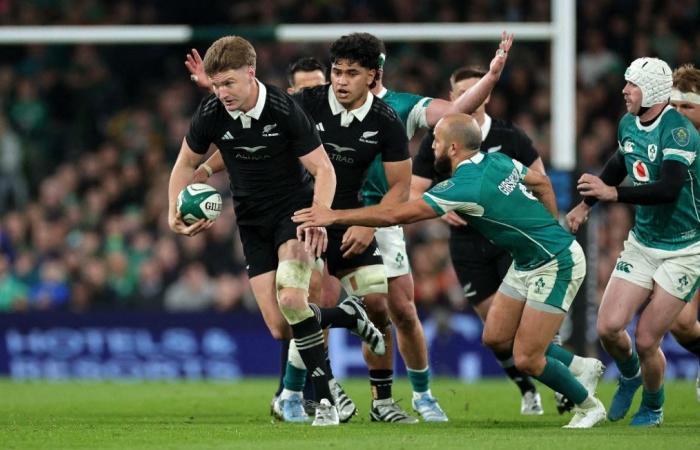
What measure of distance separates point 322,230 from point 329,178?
1.28 feet

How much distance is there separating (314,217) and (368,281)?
1.24 metres

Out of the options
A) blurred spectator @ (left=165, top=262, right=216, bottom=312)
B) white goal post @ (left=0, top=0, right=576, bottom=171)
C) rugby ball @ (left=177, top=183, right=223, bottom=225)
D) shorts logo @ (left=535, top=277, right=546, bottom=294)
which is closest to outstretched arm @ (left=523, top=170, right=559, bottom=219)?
shorts logo @ (left=535, top=277, right=546, bottom=294)

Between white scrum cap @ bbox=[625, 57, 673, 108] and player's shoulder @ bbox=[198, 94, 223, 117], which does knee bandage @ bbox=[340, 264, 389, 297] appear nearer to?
player's shoulder @ bbox=[198, 94, 223, 117]

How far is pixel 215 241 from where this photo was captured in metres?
16.1

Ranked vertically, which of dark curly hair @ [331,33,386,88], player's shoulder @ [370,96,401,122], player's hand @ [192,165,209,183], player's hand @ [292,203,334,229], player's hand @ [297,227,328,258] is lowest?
player's hand @ [297,227,328,258]

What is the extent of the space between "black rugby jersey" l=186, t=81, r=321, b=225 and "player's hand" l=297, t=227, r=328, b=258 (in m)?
0.60

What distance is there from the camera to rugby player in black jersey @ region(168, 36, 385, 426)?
7.96 metres

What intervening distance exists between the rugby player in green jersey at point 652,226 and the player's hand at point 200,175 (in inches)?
94.6

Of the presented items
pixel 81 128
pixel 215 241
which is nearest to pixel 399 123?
pixel 215 241

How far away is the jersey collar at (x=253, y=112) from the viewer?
818 centimetres

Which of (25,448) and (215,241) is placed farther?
(215,241)

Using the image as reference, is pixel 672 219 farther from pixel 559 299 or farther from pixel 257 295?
pixel 257 295

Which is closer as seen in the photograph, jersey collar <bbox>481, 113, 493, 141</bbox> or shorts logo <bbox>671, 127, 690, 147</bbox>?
shorts logo <bbox>671, 127, 690, 147</bbox>

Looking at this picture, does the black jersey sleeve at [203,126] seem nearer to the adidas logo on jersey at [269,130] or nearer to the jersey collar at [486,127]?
the adidas logo on jersey at [269,130]
